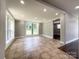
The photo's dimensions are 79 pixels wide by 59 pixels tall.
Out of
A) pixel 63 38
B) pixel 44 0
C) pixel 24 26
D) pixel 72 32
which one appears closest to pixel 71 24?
pixel 72 32

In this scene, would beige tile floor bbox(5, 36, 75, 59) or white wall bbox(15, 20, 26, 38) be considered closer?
beige tile floor bbox(5, 36, 75, 59)

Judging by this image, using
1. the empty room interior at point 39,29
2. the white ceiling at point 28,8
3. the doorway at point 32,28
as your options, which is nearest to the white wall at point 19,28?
the empty room interior at point 39,29

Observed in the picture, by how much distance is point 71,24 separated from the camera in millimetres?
6438

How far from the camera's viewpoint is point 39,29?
13180mm

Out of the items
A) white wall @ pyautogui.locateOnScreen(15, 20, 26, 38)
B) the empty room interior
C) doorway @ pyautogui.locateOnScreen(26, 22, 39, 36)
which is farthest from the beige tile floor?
doorway @ pyautogui.locateOnScreen(26, 22, 39, 36)

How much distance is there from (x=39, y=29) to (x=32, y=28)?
144cm

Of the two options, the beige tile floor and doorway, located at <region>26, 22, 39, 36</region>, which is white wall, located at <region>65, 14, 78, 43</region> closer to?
the beige tile floor

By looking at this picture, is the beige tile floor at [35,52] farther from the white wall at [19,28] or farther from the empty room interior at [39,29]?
the white wall at [19,28]

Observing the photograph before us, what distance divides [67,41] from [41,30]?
773cm

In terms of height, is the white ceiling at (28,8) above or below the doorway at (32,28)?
above

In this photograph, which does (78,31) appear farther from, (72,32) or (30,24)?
(30,24)

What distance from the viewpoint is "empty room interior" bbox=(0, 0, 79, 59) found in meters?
3.44

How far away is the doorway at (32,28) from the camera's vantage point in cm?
1182

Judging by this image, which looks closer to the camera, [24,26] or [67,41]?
[67,41]
